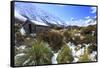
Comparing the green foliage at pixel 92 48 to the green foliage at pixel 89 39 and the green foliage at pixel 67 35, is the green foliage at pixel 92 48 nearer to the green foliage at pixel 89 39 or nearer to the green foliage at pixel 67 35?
the green foliage at pixel 89 39

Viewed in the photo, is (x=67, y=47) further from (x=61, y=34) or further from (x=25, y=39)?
(x=25, y=39)

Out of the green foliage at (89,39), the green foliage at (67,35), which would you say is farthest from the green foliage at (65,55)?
the green foliage at (89,39)

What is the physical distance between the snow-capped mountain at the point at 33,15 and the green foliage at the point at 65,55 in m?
0.28

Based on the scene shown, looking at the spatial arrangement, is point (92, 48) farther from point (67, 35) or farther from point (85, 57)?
point (67, 35)

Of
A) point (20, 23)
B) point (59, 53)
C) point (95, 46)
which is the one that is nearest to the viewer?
point (20, 23)

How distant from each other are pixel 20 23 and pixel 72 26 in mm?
631

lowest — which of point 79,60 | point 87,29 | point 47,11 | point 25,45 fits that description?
point 79,60

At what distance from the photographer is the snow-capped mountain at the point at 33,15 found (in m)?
2.53

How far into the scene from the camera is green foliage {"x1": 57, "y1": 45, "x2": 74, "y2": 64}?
269cm

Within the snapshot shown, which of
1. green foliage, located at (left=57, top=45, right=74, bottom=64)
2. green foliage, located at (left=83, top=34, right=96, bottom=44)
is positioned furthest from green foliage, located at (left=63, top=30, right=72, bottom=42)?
green foliage, located at (left=83, top=34, right=96, bottom=44)

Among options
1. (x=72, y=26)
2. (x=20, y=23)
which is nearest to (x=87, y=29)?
(x=72, y=26)

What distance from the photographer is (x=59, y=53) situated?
106 inches

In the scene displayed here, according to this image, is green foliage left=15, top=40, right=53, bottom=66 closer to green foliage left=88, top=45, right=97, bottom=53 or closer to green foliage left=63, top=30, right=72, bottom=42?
green foliage left=63, top=30, right=72, bottom=42

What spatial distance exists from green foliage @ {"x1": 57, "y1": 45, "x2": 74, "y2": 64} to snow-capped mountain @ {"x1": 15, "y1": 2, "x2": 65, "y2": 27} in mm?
283
